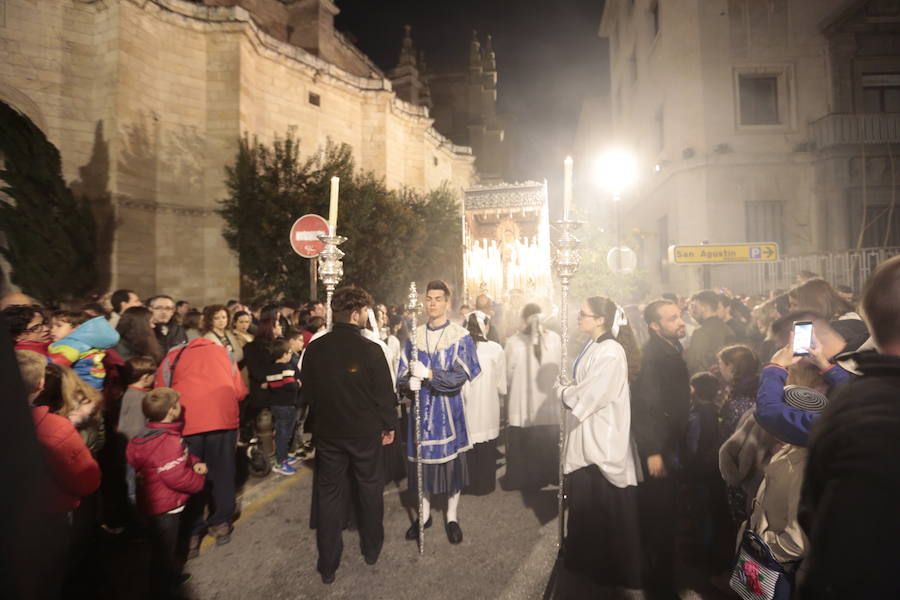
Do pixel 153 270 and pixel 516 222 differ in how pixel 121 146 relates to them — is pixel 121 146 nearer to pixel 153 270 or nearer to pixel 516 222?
pixel 153 270

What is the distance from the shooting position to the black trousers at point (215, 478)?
3.99 m

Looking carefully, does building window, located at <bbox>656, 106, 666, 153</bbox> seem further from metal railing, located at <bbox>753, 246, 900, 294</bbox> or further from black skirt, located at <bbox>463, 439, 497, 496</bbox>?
black skirt, located at <bbox>463, 439, 497, 496</bbox>

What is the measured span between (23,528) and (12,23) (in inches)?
668

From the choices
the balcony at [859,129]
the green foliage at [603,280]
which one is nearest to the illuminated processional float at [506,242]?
the green foliage at [603,280]

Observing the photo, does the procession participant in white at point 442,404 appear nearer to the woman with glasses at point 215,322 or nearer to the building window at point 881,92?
the woman with glasses at point 215,322

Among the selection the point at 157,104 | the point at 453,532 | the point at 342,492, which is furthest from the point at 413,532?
the point at 157,104

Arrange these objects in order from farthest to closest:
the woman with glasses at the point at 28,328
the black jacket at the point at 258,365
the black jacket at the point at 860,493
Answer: the black jacket at the point at 258,365 → the woman with glasses at the point at 28,328 → the black jacket at the point at 860,493

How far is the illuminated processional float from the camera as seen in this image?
13719 millimetres

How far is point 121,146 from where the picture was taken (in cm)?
1298

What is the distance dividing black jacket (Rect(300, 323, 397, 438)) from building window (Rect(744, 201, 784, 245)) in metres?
19.3

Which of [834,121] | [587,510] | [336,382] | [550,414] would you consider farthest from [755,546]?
[834,121]

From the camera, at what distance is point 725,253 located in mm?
12484

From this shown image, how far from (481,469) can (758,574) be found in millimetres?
3156

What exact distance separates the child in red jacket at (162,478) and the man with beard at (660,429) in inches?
135
